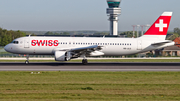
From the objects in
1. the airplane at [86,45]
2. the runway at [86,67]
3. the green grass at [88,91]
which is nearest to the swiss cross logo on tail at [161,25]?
the airplane at [86,45]

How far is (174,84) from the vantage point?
66.5ft

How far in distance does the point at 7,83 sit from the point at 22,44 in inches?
747

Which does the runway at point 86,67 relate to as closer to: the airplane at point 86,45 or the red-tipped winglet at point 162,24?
the airplane at point 86,45

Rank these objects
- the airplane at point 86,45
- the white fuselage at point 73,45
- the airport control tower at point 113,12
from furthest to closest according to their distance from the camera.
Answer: the airport control tower at point 113,12, the white fuselage at point 73,45, the airplane at point 86,45

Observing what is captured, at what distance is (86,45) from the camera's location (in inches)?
1555

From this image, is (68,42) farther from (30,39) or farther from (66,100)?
(66,100)

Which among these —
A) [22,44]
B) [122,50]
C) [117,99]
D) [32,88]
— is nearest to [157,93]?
[117,99]

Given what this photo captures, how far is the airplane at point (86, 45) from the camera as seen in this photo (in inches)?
1494

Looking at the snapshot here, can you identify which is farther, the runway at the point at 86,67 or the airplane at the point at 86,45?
the airplane at the point at 86,45

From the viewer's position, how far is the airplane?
37938 millimetres

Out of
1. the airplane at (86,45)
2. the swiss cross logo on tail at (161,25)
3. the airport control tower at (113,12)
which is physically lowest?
the airplane at (86,45)

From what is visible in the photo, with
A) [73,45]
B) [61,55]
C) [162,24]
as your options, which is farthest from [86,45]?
[162,24]

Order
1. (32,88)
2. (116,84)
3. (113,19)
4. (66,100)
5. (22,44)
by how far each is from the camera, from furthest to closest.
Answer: (113,19)
(22,44)
(116,84)
(32,88)
(66,100)

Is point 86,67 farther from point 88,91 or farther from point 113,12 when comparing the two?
point 113,12
